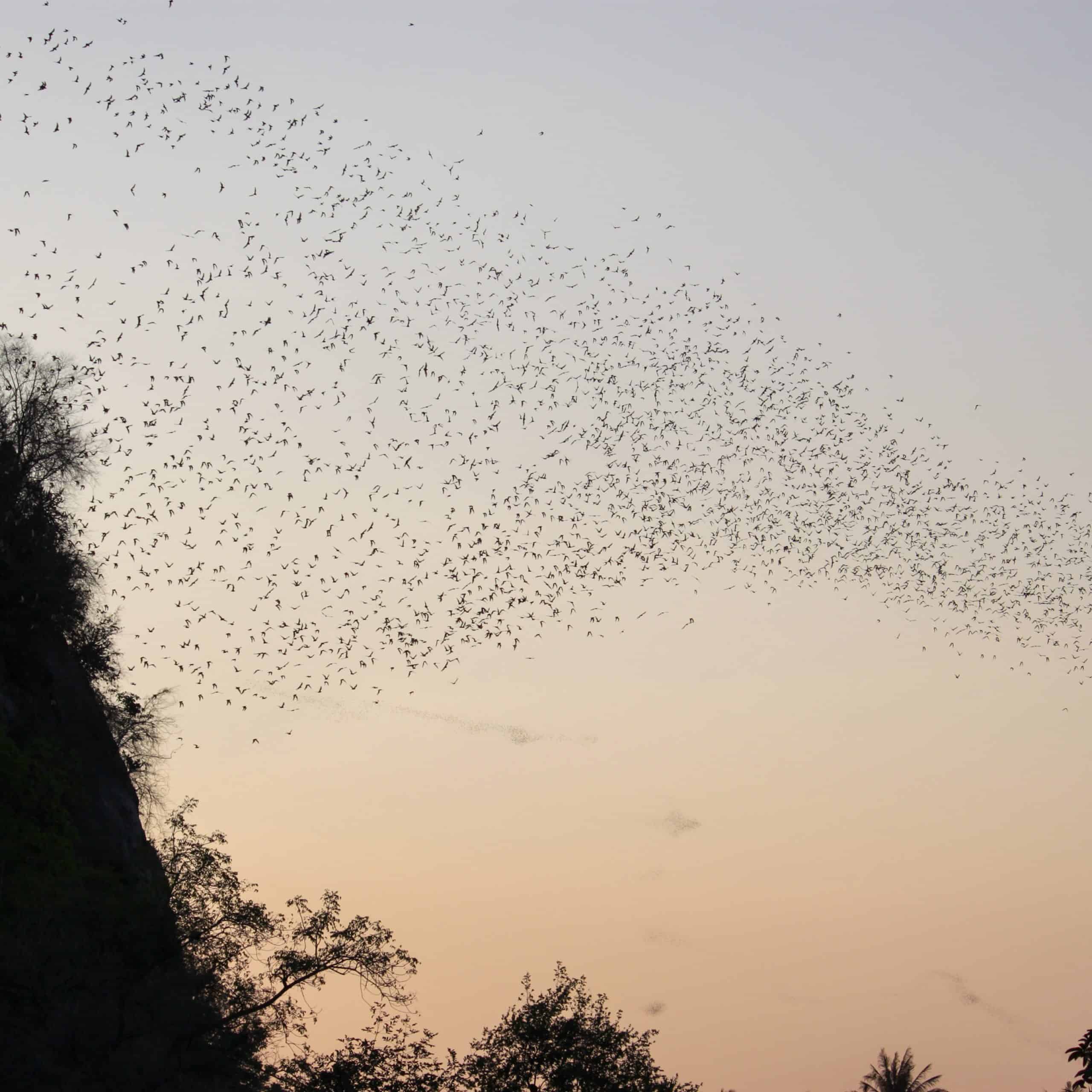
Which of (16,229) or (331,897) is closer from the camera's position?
(16,229)

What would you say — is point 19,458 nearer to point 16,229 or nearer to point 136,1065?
point 16,229

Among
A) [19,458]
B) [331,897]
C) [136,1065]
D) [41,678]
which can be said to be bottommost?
[136,1065]

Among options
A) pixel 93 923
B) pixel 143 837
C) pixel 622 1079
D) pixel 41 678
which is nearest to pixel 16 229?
pixel 93 923

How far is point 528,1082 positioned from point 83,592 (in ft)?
94.2

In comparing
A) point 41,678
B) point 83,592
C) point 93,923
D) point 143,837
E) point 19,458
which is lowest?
point 93,923

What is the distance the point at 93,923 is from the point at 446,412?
1703cm

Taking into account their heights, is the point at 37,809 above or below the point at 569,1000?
above

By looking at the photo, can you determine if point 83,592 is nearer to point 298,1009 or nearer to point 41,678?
point 41,678

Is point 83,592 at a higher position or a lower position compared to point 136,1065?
higher

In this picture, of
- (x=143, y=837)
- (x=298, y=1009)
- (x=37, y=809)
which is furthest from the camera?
(x=143, y=837)

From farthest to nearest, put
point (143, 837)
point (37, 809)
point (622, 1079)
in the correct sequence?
point (143, 837), point (622, 1079), point (37, 809)

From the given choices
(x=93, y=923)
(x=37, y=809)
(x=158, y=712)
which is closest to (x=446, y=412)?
(x=93, y=923)

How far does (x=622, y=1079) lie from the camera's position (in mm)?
53281

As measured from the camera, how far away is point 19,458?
60.4m
